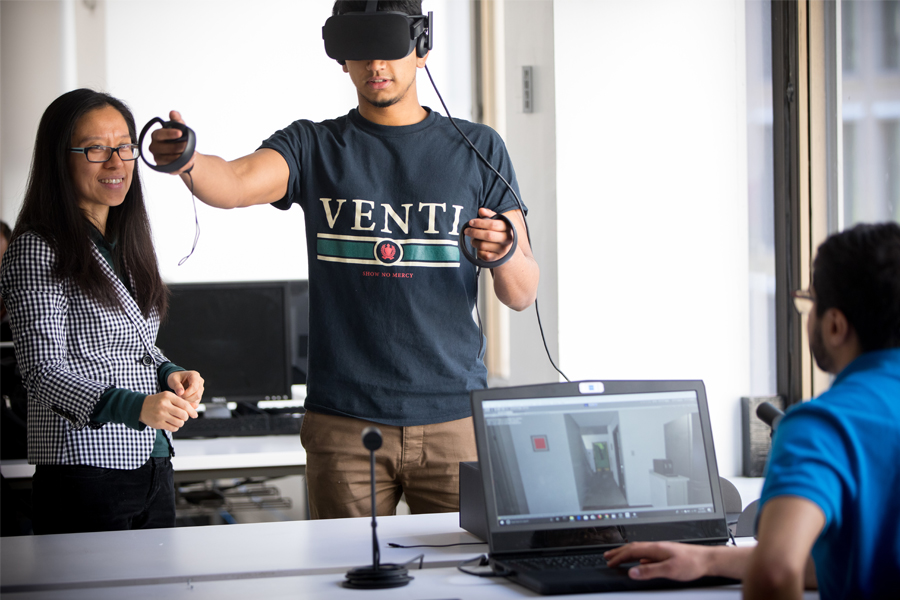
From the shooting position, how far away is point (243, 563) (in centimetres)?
133

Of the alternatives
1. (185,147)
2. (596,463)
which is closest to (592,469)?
(596,463)

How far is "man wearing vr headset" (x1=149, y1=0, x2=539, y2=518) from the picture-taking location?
1710mm

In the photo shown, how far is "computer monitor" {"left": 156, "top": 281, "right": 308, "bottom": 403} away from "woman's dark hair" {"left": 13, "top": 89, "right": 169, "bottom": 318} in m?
1.37

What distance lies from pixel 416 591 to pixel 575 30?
2.07 m

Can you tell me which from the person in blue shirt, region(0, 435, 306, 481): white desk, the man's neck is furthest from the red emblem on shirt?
region(0, 435, 306, 481): white desk

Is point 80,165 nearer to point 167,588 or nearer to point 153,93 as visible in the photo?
point 167,588

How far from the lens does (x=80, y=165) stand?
171 cm

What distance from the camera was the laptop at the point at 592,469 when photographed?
4.20ft

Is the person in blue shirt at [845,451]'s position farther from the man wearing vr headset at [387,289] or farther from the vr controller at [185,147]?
the vr controller at [185,147]

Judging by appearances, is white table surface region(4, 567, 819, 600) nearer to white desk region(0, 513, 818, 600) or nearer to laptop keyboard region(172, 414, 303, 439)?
white desk region(0, 513, 818, 600)

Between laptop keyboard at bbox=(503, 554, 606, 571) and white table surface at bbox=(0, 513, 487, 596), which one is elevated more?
laptop keyboard at bbox=(503, 554, 606, 571)

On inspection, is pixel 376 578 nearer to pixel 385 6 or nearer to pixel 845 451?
pixel 845 451

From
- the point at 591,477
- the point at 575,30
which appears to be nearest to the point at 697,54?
the point at 575,30

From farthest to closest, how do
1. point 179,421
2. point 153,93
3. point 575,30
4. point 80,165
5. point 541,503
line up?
point 153,93 < point 575,30 < point 80,165 < point 179,421 < point 541,503
